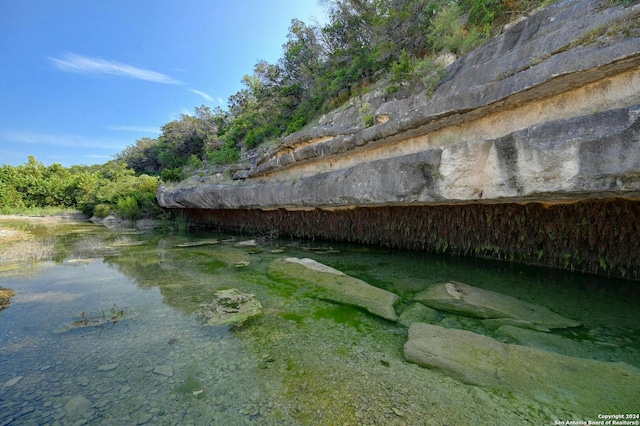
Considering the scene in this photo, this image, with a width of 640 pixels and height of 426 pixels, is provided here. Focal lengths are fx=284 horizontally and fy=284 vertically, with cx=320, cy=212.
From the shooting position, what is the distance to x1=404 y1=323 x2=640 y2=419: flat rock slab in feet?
5.59

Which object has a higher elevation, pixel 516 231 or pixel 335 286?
pixel 516 231

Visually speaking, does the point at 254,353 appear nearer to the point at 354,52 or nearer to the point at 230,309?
the point at 230,309


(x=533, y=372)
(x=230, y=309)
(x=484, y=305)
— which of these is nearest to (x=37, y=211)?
(x=230, y=309)

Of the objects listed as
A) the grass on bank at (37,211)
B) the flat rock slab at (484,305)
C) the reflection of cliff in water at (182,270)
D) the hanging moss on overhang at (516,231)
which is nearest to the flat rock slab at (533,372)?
the flat rock slab at (484,305)

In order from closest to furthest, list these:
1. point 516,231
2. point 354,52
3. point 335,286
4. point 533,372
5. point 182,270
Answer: point 533,372 → point 335,286 → point 516,231 → point 182,270 → point 354,52

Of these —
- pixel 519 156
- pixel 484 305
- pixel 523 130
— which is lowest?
pixel 484 305

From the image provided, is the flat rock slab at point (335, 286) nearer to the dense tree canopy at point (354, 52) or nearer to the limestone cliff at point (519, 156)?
the limestone cliff at point (519, 156)

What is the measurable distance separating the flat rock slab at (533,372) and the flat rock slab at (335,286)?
774 millimetres

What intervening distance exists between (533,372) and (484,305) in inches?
49.0

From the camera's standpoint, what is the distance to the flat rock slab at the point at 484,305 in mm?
2852

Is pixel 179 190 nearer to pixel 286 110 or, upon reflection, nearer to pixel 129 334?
pixel 286 110

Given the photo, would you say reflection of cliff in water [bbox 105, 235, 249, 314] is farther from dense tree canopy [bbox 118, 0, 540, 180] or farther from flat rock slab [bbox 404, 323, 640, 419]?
dense tree canopy [bbox 118, 0, 540, 180]

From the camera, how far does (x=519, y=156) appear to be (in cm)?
304

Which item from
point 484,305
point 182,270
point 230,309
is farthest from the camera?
point 182,270
